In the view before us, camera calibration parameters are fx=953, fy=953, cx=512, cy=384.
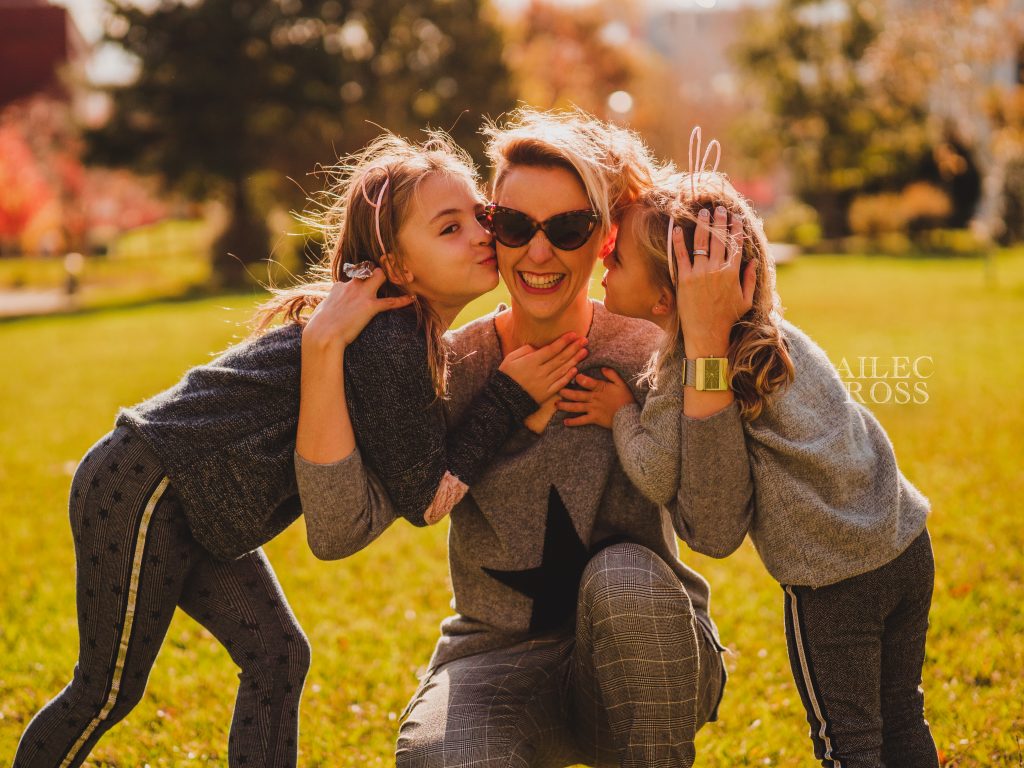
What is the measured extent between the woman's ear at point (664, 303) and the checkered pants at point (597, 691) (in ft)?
2.14

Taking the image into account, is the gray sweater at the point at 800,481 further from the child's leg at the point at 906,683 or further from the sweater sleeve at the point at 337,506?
the sweater sleeve at the point at 337,506

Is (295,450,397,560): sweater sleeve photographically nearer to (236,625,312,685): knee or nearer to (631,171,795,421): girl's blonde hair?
(236,625,312,685): knee

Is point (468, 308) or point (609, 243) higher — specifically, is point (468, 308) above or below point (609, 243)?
below

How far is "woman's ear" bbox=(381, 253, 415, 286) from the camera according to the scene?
2693mm

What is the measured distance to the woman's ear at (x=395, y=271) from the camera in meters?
2.69

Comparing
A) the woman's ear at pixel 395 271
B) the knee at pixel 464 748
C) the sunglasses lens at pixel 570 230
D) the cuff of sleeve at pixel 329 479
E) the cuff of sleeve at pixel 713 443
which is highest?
the sunglasses lens at pixel 570 230

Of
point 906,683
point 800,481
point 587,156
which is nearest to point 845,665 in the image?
point 906,683

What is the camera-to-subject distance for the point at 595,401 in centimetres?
269

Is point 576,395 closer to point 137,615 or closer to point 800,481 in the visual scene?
point 800,481

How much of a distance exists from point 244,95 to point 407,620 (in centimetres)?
2473

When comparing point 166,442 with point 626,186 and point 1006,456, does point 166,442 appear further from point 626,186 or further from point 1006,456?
point 1006,456

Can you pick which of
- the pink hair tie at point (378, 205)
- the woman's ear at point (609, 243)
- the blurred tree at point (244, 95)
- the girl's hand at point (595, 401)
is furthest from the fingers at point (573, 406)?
the blurred tree at point (244, 95)

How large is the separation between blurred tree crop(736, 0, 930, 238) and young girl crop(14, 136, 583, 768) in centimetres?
3249

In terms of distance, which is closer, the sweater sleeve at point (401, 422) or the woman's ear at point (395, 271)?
the sweater sleeve at point (401, 422)
